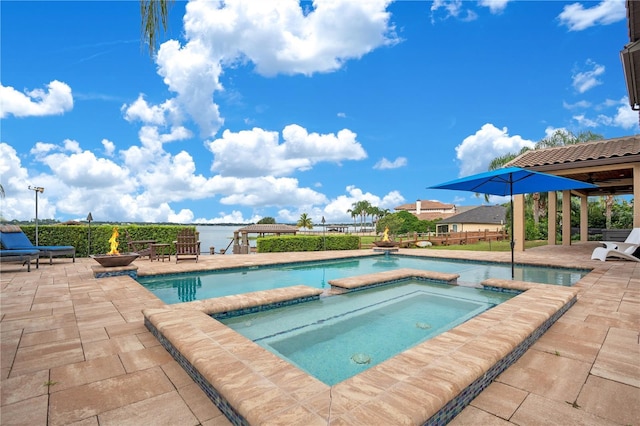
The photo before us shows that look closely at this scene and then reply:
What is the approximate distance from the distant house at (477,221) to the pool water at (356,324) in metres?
34.8

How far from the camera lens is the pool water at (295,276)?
6.83 meters

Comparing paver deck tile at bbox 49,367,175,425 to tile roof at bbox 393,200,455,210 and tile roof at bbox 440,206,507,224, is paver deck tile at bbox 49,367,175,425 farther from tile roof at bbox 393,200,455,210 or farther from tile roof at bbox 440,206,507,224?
tile roof at bbox 393,200,455,210

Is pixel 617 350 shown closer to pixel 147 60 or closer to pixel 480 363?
pixel 480 363

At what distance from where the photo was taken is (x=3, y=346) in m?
3.24

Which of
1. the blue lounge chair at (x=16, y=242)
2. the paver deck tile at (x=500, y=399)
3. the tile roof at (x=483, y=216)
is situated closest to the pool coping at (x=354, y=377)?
the paver deck tile at (x=500, y=399)

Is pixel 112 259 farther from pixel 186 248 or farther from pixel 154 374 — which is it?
pixel 154 374

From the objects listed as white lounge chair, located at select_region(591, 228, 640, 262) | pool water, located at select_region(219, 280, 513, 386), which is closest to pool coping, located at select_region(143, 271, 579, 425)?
pool water, located at select_region(219, 280, 513, 386)

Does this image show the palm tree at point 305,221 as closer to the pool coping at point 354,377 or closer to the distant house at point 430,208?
the distant house at point 430,208

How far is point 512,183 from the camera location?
7.41 m

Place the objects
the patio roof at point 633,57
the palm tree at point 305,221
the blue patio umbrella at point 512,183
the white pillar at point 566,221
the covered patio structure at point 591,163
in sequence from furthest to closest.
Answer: the palm tree at point 305,221 < the white pillar at point 566,221 < the covered patio structure at point 591,163 < the blue patio umbrella at point 512,183 < the patio roof at point 633,57

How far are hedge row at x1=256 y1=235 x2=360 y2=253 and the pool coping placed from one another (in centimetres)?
1137

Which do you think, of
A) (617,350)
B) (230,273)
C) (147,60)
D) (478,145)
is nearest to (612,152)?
(617,350)

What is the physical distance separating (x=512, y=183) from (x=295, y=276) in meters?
5.69

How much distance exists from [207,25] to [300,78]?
12715 millimetres
